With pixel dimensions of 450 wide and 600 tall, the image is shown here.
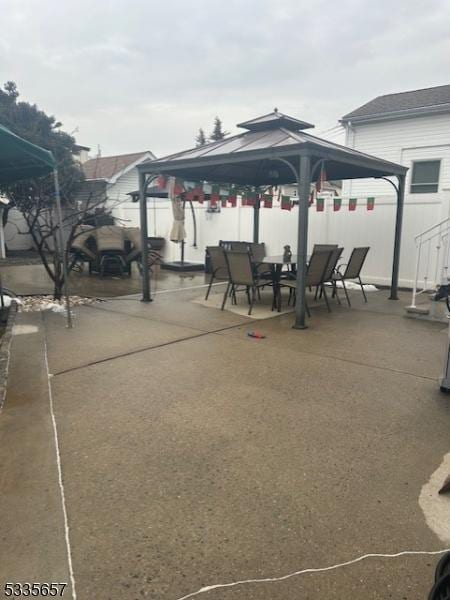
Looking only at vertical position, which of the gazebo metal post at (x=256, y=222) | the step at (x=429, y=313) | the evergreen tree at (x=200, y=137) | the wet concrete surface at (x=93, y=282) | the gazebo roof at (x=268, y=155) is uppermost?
the evergreen tree at (x=200, y=137)

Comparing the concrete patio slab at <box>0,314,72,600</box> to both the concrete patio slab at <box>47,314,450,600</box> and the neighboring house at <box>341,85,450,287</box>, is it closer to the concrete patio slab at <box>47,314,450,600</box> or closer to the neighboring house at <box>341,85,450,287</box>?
the concrete patio slab at <box>47,314,450,600</box>

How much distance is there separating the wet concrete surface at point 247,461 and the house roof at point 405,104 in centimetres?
896

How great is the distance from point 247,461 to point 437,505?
98cm

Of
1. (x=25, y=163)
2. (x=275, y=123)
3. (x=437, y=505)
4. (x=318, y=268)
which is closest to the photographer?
(x=437, y=505)

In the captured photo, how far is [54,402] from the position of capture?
3262 mm

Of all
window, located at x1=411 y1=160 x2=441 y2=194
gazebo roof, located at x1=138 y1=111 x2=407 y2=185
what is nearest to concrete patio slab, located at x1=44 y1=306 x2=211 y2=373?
gazebo roof, located at x1=138 y1=111 x2=407 y2=185

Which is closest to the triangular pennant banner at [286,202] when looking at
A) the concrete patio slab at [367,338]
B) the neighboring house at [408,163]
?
the neighboring house at [408,163]

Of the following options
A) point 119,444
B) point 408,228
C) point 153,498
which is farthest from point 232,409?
point 408,228

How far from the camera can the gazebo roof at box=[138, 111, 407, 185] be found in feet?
18.2

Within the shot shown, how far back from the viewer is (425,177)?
11.6m

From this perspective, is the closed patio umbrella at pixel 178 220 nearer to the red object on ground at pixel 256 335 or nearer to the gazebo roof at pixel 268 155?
the gazebo roof at pixel 268 155

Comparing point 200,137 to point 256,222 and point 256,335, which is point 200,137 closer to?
point 256,222

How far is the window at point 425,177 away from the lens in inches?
451

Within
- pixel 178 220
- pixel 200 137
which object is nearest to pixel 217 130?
pixel 200 137
